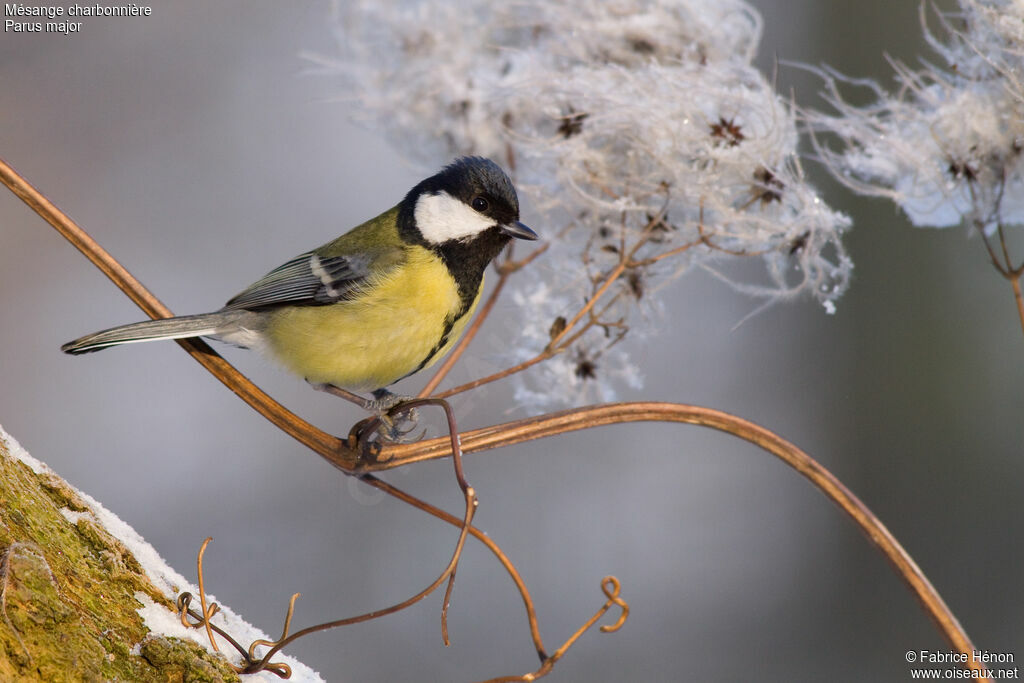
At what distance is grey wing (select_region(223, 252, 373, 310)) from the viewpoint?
1.44 metres

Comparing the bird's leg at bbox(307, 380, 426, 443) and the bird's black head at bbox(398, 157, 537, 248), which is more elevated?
the bird's black head at bbox(398, 157, 537, 248)

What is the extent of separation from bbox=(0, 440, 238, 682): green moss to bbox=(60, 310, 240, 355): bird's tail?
0.68 ft

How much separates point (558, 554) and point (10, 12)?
2647mm

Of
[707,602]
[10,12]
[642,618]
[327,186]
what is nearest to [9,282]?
[10,12]

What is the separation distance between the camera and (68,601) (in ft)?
2.69

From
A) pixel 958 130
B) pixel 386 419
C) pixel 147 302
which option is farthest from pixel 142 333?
pixel 958 130

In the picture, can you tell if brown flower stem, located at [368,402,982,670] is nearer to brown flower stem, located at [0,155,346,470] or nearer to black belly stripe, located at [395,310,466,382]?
brown flower stem, located at [0,155,346,470]

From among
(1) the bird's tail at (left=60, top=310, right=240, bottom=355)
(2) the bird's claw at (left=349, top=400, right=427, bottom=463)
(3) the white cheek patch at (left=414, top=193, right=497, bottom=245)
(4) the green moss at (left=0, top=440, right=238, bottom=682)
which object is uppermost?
(3) the white cheek patch at (left=414, top=193, right=497, bottom=245)

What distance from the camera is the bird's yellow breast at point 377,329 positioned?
140cm

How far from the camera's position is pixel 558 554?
3109 mm

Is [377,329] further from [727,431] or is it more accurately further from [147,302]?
[727,431]

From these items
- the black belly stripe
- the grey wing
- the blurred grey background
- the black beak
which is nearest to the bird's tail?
the grey wing

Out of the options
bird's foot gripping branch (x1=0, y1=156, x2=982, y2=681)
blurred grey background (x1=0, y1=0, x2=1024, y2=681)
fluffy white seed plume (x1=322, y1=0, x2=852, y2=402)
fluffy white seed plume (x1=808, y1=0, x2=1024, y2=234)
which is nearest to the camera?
bird's foot gripping branch (x1=0, y1=156, x2=982, y2=681)

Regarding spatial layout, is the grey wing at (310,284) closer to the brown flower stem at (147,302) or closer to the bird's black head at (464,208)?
the bird's black head at (464,208)
